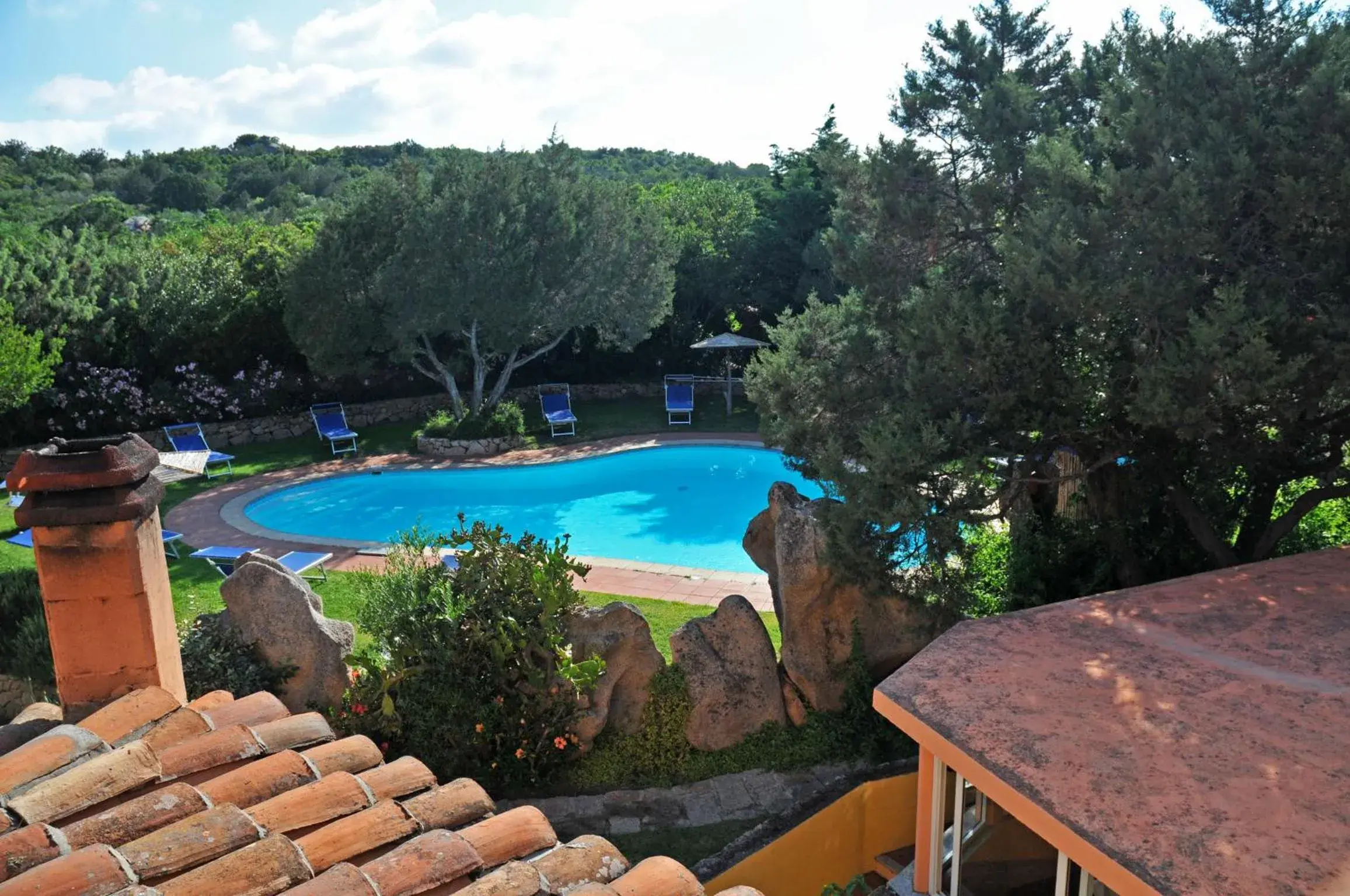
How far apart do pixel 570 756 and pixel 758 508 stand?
39.6 feet

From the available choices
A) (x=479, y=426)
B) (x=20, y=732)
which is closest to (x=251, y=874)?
(x=20, y=732)

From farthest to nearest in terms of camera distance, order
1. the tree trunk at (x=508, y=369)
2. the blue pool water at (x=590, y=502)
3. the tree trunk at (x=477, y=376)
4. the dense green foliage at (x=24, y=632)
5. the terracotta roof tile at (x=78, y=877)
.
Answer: the tree trunk at (x=508, y=369) < the tree trunk at (x=477, y=376) < the blue pool water at (x=590, y=502) < the dense green foliage at (x=24, y=632) < the terracotta roof tile at (x=78, y=877)

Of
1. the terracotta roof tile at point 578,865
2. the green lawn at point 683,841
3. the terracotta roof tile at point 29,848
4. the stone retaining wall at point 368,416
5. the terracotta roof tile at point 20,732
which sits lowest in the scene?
the green lawn at point 683,841

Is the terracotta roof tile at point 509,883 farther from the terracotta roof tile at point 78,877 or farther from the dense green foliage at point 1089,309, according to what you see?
the dense green foliage at point 1089,309

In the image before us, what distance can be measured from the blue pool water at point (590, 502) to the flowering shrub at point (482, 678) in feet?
26.9

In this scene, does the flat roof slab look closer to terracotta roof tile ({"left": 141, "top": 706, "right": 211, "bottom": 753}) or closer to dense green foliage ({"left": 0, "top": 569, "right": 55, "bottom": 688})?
terracotta roof tile ({"left": 141, "top": 706, "right": 211, "bottom": 753})

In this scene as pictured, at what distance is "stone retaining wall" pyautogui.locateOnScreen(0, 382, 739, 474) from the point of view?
22438mm

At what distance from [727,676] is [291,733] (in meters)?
5.27

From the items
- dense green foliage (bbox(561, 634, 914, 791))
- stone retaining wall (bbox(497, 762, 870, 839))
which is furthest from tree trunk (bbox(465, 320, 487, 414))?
stone retaining wall (bbox(497, 762, 870, 839))

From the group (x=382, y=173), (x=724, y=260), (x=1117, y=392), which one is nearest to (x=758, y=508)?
(x=724, y=260)

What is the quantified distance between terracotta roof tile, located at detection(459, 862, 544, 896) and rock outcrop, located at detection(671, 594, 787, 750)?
5.51 m

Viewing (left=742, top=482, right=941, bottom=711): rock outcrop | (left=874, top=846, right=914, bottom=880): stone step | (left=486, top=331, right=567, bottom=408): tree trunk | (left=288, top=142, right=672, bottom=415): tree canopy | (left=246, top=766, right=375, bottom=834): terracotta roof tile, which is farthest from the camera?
(left=486, top=331, right=567, bottom=408): tree trunk

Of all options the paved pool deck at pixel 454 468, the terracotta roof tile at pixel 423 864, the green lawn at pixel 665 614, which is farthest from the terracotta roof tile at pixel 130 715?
the paved pool deck at pixel 454 468

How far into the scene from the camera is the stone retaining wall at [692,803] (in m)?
8.21
